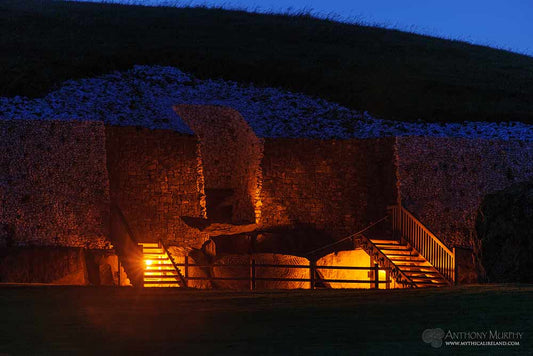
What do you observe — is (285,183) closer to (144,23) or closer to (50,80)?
(50,80)

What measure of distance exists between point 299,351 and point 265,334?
43.8 inches

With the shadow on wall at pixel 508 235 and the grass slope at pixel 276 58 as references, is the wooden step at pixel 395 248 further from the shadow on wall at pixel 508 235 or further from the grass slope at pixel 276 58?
the shadow on wall at pixel 508 235

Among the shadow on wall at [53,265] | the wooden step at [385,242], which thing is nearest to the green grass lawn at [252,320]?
the shadow on wall at [53,265]

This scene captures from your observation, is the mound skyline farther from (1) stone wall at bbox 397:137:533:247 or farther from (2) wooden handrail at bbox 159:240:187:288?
(2) wooden handrail at bbox 159:240:187:288

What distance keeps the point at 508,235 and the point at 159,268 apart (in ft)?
42.6

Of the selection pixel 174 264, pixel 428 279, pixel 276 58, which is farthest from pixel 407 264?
pixel 276 58

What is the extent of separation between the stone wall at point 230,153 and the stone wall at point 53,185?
609cm

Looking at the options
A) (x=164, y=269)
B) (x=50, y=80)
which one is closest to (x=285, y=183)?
(x=164, y=269)

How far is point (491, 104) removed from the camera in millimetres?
33938

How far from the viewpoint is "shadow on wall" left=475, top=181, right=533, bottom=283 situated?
53.5 feet

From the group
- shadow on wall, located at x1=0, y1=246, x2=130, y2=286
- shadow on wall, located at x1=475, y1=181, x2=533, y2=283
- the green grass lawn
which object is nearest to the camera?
the green grass lawn

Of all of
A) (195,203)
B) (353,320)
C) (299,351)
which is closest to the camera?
(299,351)

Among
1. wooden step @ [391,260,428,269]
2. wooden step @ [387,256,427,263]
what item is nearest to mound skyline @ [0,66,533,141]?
wooden step @ [387,256,427,263]

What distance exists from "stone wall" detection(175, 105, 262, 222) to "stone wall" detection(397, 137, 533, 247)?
519 centimetres
